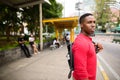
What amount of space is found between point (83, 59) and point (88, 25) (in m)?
0.55

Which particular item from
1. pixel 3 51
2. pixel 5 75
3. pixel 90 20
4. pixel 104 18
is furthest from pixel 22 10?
pixel 104 18

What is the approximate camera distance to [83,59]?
11.6 feet

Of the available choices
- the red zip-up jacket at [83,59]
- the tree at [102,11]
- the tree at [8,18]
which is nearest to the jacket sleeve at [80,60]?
the red zip-up jacket at [83,59]

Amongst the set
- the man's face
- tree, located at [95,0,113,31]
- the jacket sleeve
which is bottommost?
the jacket sleeve

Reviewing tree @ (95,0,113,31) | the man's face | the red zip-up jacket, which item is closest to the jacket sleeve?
the red zip-up jacket

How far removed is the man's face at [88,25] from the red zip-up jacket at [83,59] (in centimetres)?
9

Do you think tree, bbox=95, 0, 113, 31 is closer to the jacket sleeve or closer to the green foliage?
the green foliage

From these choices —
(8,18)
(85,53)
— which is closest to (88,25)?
(85,53)

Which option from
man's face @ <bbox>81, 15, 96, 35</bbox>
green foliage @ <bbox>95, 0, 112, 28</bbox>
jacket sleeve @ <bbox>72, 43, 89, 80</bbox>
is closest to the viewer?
jacket sleeve @ <bbox>72, 43, 89, 80</bbox>

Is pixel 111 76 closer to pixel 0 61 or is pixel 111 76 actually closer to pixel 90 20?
pixel 0 61

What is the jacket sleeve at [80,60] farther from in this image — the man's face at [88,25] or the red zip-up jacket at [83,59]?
the man's face at [88,25]

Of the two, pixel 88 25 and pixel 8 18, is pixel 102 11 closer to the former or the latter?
pixel 8 18

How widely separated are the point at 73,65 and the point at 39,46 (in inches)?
828

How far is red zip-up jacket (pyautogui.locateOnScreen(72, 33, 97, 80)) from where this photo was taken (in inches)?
138
